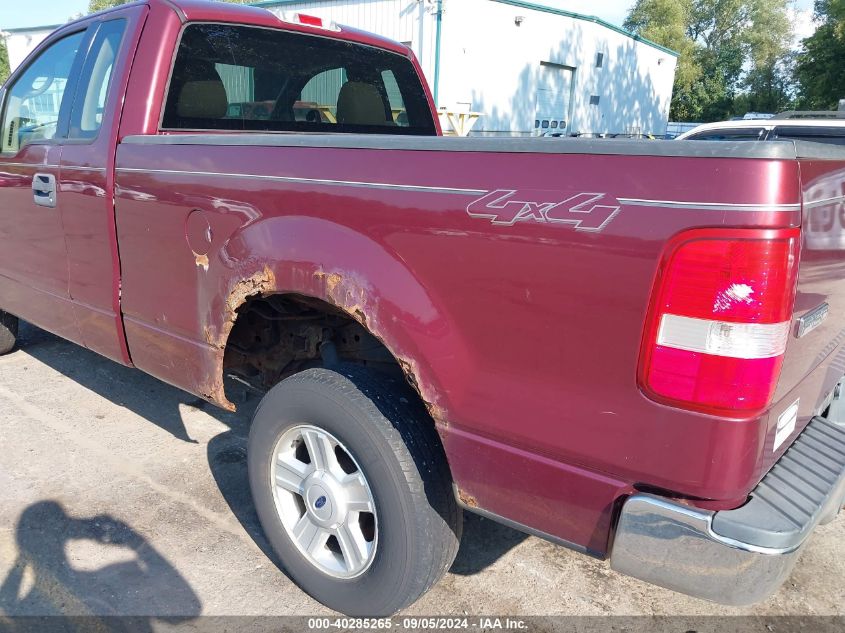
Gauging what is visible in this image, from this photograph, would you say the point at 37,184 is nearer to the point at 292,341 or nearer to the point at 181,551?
the point at 292,341

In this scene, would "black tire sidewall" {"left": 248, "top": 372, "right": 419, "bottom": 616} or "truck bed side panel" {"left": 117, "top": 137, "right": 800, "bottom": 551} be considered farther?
"black tire sidewall" {"left": 248, "top": 372, "right": 419, "bottom": 616}

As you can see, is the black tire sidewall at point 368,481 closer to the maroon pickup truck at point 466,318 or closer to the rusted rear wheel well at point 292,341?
the maroon pickup truck at point 466,318

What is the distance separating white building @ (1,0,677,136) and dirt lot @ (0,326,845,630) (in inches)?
598

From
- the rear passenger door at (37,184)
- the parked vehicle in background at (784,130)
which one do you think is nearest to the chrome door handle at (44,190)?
the rear passenger door at (37,184)

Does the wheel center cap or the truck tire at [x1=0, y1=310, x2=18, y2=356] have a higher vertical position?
the wheel center cap

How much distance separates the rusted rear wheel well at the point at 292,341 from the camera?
2.71 m

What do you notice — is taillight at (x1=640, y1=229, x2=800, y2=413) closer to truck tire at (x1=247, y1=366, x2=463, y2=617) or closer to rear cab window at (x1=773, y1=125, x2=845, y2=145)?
truck tire at (x1=247, y1=366, x2=463, y2=617)

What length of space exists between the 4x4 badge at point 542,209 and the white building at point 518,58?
16.6 meters

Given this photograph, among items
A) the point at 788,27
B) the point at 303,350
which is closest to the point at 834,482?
the point at 303,350

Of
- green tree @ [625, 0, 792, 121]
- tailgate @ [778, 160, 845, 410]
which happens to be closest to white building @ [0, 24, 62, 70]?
tailgate @ [778, 160, 845, 410]

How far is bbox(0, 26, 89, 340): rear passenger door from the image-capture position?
11.2 ft

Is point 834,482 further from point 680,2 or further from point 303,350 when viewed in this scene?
point 680,2

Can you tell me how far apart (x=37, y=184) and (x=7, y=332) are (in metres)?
2.01

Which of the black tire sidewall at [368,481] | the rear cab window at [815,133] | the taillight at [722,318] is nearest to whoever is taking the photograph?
the taillight at [722,318]
